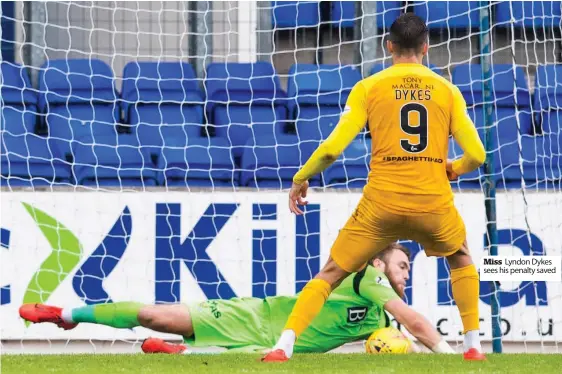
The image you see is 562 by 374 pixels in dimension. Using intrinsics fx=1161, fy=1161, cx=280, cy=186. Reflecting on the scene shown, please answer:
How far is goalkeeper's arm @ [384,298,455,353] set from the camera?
20.6 ft

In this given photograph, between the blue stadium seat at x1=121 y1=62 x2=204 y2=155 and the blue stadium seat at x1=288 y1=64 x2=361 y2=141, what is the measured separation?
73 centimetres

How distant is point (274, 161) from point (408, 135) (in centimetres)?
314

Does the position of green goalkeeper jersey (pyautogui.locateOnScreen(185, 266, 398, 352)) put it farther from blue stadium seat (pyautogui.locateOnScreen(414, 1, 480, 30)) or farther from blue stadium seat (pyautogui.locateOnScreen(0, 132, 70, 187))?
blue stadium seat (pyautogui.locateOnScreen(414, 1, 480, 30))

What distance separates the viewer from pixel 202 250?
24.7 feet

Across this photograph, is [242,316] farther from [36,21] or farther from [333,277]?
[36,21]

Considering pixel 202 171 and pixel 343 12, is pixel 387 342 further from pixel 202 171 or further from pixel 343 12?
pixel 343 12

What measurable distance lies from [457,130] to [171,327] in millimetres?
2468

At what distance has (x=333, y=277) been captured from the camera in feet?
17.0

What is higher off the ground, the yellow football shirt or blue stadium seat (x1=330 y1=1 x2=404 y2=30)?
blue stadium seat (x1=330 y1=1 x2=404 y2=30)

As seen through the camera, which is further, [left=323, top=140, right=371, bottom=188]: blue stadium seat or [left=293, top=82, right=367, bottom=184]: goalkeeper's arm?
[left=323, top=140, right=371, bottom=188]: blue stadium seat

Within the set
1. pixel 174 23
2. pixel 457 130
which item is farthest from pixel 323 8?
pixel 457 130

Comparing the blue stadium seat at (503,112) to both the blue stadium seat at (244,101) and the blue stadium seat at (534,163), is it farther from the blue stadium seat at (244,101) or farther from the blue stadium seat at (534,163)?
the blue stadium seat at (244,101)

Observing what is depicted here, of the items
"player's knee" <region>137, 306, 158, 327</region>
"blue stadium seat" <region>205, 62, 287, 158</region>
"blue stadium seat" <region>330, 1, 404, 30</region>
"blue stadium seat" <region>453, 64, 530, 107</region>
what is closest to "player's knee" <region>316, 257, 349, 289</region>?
"player's knee" <region>137, 306, 158, 327</region>

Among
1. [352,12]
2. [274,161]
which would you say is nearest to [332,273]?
[274,161]
